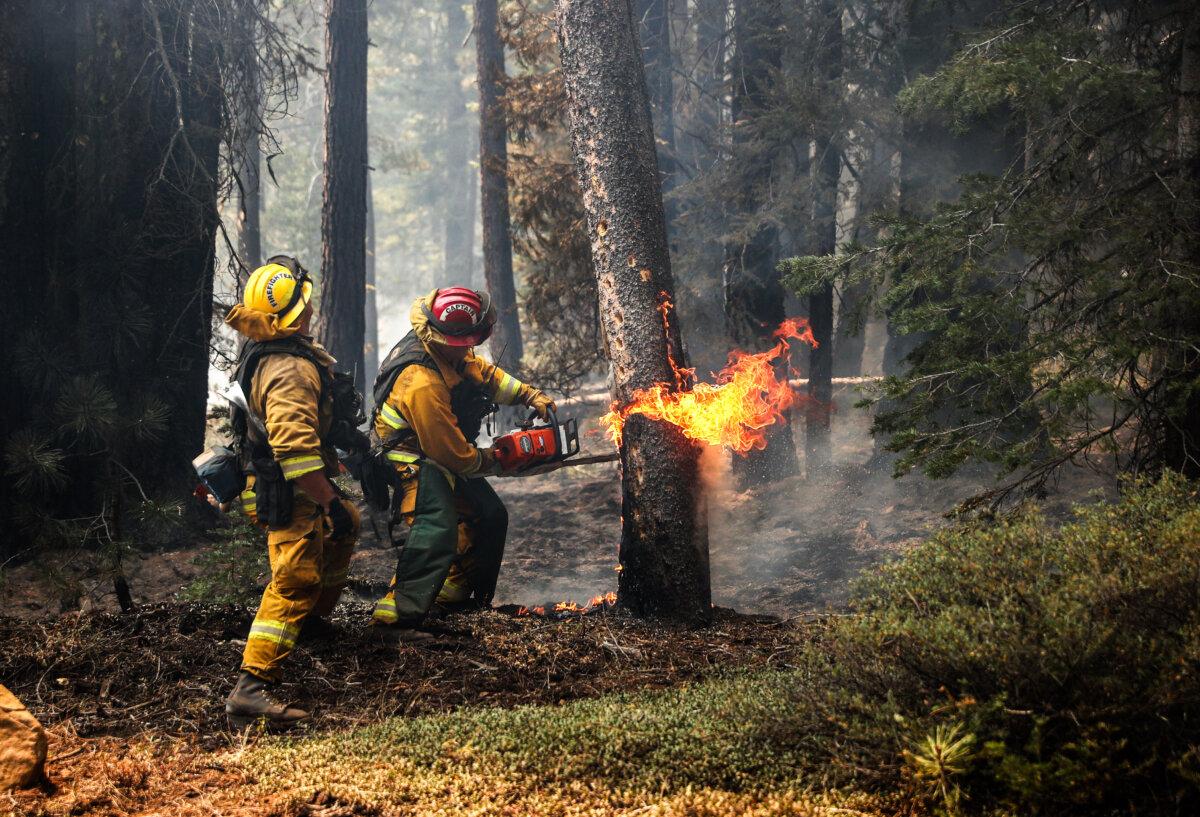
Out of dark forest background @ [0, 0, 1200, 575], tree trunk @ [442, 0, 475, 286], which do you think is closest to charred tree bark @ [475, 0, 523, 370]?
dark forest background @ [0, 0, 1200, 575]

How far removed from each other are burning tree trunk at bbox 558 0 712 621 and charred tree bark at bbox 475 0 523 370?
9438 mm

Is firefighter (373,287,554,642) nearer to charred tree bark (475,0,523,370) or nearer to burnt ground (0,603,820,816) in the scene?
burnt ground (0,603,820,816)

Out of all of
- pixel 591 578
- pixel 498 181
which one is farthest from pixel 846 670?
pixel 498 181

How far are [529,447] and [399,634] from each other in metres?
1.70

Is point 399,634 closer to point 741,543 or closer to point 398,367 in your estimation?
point 398,367

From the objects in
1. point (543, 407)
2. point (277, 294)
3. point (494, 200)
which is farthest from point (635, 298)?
point (494, 200)

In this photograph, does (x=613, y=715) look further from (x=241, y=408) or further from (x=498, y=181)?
(x=498, y=181)

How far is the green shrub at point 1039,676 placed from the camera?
3045mm

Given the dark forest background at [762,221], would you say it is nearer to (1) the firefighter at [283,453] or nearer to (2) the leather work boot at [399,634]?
(1) the firefighter at [283,453]

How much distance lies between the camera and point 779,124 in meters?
12.2

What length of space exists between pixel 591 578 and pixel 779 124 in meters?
6.47

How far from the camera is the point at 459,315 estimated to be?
679 cm

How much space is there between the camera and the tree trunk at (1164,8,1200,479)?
5.13 metres

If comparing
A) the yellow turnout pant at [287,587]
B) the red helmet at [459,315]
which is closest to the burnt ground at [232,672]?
the yellow turnout pant at [287,587]
